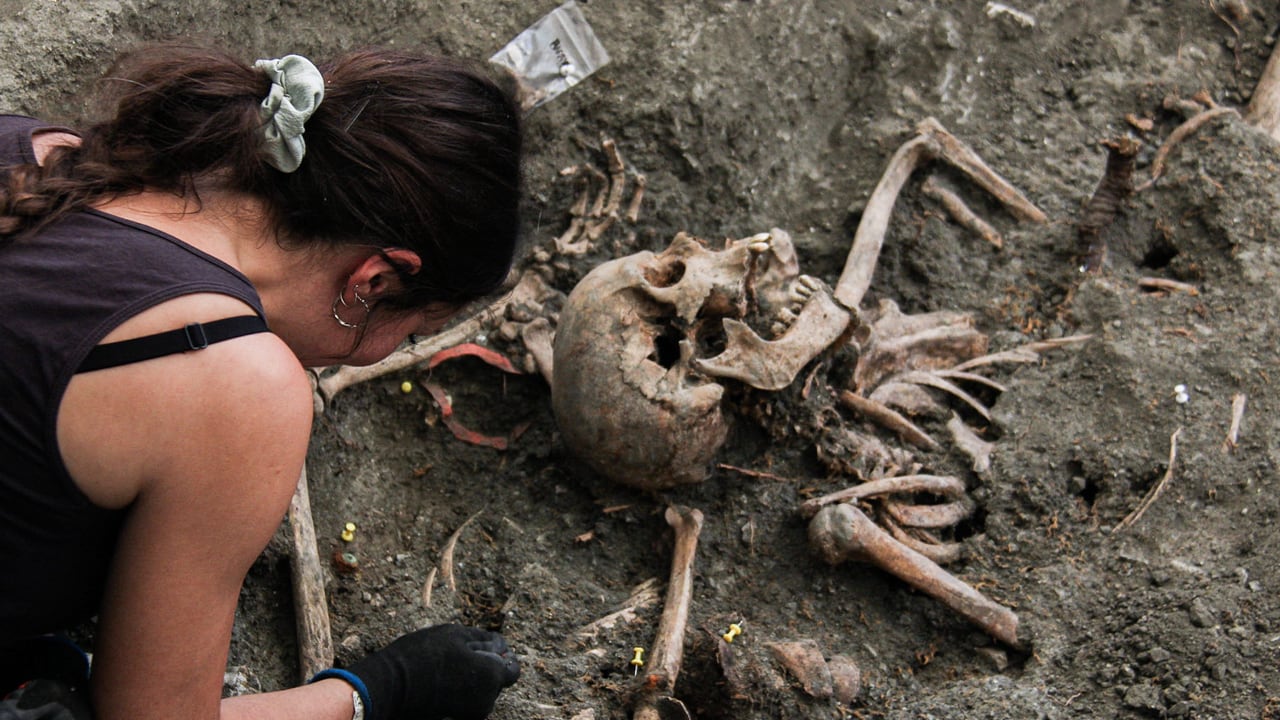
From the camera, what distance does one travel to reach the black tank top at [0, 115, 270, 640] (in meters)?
1.67

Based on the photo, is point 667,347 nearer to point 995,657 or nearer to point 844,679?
point 844,679

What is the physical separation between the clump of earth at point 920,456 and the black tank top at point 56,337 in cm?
90

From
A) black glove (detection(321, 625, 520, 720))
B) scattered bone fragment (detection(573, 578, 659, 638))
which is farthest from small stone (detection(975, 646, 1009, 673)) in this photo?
black glove (detection(321, 625, 520, 720))

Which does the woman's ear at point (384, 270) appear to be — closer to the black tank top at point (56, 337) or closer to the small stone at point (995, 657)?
the black tank top at point (56, 337)

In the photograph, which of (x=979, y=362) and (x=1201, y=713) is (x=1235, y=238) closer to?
(x=979, y=362)

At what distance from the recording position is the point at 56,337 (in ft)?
5.49

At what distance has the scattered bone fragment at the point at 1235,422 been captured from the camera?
142 inches

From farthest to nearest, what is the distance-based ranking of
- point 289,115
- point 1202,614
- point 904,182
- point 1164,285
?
point 904,182 → point 1164,285 → point 1202,614 → point 289,115

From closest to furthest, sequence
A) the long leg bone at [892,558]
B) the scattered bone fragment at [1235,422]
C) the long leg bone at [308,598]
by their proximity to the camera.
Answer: the long leg bone at [308,598]
the long leg bone at [892,558]
the scattered bone fragment at [1235,422]

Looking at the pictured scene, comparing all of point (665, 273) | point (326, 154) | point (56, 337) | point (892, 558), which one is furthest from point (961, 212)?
point (56, 337)

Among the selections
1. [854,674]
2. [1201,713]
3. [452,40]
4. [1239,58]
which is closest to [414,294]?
[854,674]

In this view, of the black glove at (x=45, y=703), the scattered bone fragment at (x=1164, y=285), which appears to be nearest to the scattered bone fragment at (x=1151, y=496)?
the scattered bone fragment at (x=1164, y=285)

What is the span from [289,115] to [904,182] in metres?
3.41

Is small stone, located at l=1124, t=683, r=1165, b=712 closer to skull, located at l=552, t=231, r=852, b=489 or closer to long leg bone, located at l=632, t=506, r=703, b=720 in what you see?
long leg bone, located at l=632, t=506, r=703, b=720
